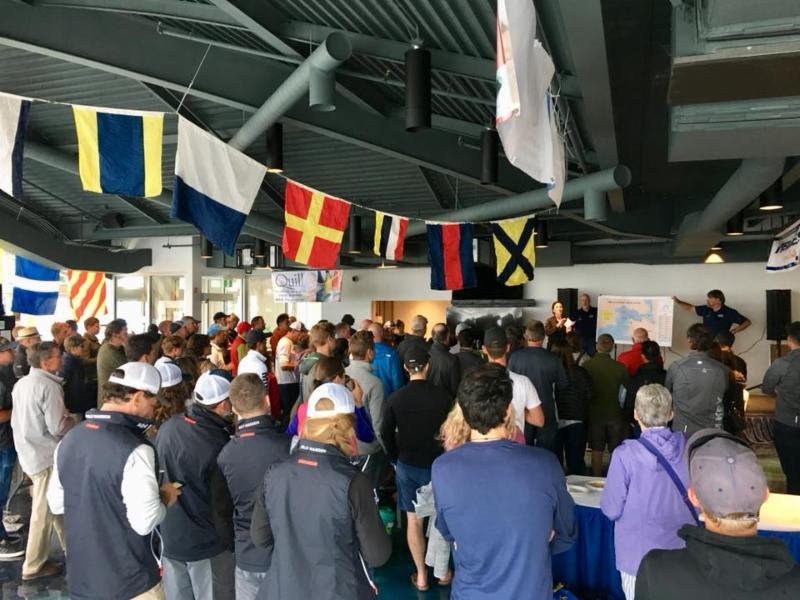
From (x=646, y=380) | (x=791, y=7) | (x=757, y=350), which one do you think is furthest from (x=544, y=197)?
(x=757, y=350)

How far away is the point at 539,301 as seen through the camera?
489 inches

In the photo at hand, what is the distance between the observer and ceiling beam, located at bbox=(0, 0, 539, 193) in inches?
151

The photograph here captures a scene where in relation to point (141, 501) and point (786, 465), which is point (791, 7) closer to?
point (141, 501)

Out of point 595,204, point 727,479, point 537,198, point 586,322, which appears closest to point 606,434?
point 595,204

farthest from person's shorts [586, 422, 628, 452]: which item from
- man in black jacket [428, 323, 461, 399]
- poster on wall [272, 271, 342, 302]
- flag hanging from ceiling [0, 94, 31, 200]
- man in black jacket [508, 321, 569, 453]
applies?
poster on wall [272, 271, 342, 302]

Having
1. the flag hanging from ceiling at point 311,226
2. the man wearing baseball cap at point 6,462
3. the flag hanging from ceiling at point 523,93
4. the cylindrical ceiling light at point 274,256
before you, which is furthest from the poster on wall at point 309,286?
the flag hanging from ceiling at point 523,93

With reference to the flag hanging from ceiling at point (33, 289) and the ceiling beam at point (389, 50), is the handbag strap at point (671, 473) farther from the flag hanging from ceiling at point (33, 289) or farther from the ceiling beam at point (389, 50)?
the flag hanging from ceiling at point (33, 289)

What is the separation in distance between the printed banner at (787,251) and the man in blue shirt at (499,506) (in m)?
5.89

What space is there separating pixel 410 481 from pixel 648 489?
1645mm

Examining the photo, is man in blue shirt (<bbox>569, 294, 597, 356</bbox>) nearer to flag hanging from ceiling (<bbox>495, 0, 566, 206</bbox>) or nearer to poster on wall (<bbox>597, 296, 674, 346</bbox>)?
poster on wall (<bbox>597, 296, 674, 346</bbox>)

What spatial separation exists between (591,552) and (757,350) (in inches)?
356

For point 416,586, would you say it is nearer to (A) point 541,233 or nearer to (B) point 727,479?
(B) point 727,479

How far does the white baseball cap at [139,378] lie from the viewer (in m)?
2.56

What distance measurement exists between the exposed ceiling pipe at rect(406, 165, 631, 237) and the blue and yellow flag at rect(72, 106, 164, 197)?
3522mm
